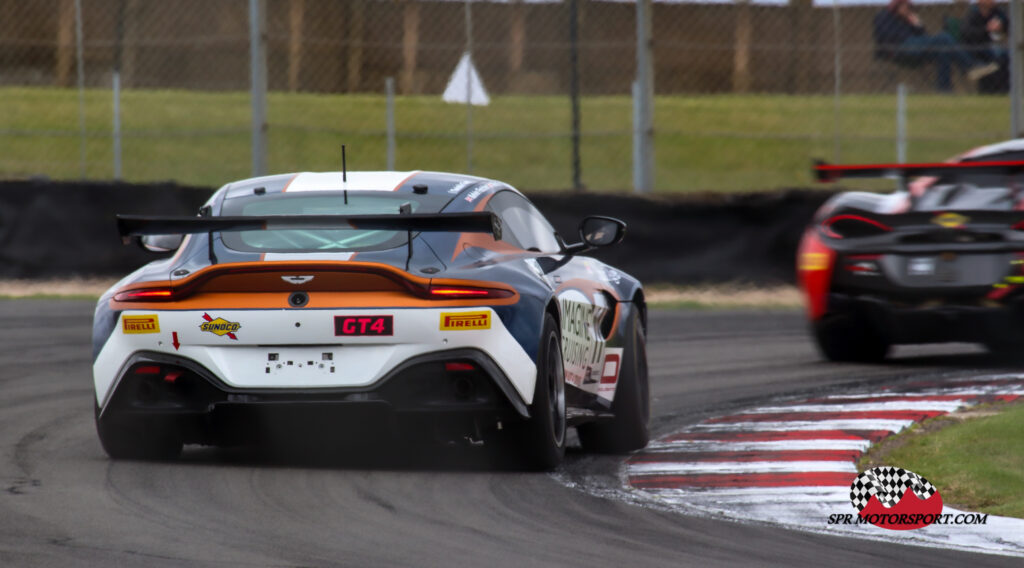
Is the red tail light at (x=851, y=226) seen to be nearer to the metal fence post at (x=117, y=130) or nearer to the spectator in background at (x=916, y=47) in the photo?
the spectator in background at (x=916, y=47)

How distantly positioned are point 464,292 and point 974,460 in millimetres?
2232

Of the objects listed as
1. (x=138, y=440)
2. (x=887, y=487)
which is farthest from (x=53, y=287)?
(x=887, y=487)

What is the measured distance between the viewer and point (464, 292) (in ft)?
22.1

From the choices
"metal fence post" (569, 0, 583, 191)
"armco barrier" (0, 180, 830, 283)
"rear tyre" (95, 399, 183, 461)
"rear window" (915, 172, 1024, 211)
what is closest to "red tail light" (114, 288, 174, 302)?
"rear tyre" (95, 399, 183, 461)

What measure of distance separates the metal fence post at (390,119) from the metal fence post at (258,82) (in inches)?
67.6

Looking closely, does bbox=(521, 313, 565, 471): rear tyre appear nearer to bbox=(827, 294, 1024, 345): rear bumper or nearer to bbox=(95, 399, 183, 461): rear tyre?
bbox=(95, 399, 183, 461): rear tyre

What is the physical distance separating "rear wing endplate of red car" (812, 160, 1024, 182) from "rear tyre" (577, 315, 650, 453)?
314cm

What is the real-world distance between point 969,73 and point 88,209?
31.2 feet

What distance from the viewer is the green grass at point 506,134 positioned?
1891cm

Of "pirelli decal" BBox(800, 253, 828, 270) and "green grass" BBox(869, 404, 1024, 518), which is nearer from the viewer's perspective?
"green grass" BBox(869, 404, 1024, 518)

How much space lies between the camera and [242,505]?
621cm

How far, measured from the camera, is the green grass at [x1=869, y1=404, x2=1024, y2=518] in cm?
650

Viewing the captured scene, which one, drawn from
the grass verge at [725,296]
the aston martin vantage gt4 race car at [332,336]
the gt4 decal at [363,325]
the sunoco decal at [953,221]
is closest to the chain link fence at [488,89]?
the grass verge at [725,296]

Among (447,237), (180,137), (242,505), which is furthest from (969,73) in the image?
(242,505)
